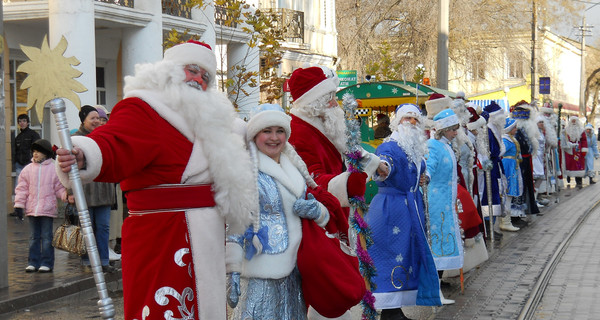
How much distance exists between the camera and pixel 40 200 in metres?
10.6

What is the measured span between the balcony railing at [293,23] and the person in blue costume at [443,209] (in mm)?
19158

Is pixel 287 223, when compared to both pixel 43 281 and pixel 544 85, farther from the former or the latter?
pixel 544 85

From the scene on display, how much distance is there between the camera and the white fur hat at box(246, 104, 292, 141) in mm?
5184

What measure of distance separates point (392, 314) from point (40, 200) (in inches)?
187

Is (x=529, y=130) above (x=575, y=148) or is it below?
above

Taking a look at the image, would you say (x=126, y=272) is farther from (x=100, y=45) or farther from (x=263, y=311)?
(x=100, y=45)

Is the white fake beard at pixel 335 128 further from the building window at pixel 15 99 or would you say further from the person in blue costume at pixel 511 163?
the building window at pixel 15 99

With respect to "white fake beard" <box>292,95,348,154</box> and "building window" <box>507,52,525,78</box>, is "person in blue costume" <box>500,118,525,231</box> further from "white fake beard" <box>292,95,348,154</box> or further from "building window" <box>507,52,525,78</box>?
"building window" <box>507,52,525,78</box>

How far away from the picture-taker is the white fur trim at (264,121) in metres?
5.18

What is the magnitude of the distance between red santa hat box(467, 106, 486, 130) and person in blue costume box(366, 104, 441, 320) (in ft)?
16.3

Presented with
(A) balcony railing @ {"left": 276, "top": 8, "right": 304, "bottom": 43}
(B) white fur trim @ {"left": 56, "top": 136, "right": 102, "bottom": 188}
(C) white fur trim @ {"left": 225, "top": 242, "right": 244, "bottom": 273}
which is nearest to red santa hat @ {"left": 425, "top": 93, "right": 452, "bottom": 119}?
(C) white fur trim @ {"left": 225, "top": 242, "right": 244, "bottom": 273}

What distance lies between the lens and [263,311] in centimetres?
500

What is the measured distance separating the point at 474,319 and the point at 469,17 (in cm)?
2486

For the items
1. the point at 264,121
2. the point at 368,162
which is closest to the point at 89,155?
the point at 264,121
